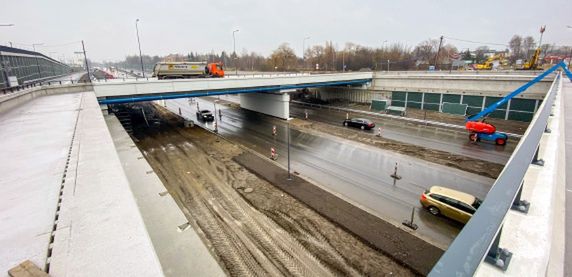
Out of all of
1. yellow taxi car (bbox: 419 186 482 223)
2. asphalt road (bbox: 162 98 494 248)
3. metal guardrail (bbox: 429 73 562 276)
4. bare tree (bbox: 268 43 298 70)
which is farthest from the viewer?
bare tree (bbox: 268 43 298 70)

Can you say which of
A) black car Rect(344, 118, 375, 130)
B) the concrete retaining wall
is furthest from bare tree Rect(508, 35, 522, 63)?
the concrete retaining wall

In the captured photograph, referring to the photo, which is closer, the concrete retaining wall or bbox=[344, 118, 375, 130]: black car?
A: the concrete retaining wall

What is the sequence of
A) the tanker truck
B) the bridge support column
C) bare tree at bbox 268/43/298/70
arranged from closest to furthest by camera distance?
1. the tanker truck
2. the bridge support column
3. bare tree at bbox 268/43/298/70

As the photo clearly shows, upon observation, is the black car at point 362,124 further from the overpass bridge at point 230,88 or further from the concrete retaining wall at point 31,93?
the concrete retaining wall at point 31,93

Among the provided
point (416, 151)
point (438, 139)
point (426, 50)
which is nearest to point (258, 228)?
point (416, 151)

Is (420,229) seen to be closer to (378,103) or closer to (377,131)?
(377,131)

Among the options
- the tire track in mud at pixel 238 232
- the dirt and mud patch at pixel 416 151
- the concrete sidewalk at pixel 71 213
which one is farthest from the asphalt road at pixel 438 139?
the concrete sidewalk at pixel 71 213

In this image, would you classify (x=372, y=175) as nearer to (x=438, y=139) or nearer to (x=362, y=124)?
(x=438, y=139)

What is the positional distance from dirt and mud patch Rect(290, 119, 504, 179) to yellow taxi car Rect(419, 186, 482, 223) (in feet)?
22.9

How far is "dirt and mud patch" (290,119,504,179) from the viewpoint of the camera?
18.9 m

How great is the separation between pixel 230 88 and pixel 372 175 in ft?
65.9

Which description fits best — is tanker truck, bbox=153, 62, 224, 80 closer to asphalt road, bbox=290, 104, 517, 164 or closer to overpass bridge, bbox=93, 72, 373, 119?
overpass bridge, bbox=93, 72, 373, 119

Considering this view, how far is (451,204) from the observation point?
12.8m

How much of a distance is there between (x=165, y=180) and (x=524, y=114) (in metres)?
41.5
